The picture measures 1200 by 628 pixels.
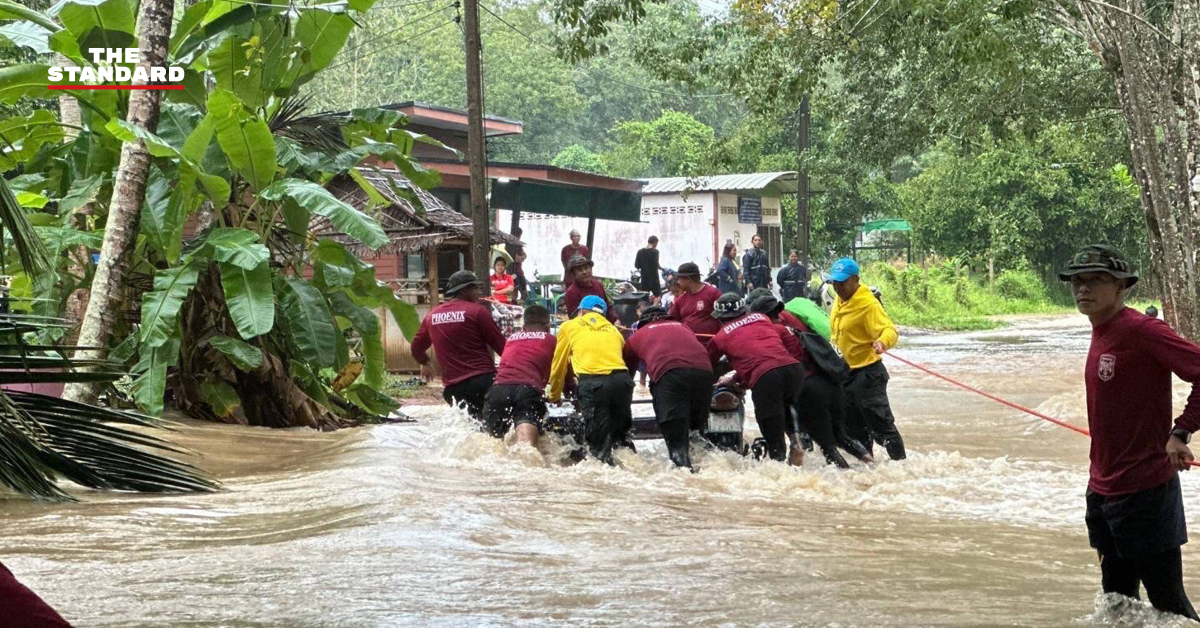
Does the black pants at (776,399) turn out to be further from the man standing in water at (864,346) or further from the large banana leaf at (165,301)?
the large banana leaf at (165,301)

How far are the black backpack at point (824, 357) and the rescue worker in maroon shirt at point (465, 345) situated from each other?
266cm

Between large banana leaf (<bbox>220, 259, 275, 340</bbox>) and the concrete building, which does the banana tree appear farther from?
the concrete building

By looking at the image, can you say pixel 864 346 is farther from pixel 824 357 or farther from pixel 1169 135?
pixel 1169 135

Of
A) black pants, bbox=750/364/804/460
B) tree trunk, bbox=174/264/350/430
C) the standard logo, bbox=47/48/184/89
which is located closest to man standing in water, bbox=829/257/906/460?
black pants, bbox=750/364/804/460

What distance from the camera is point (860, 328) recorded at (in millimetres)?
10820

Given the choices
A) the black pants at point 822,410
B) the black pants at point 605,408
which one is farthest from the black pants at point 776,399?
the black pants at point 605,408

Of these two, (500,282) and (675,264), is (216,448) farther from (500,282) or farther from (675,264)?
(675,264)

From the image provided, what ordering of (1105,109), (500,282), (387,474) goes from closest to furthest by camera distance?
(387,474) < (500,282) < (1105,109)

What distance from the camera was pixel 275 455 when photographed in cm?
1173

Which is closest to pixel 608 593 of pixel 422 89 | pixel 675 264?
pixel 675 264

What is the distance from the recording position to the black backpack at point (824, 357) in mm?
10812

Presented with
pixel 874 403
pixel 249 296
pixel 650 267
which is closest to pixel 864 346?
pixel 874 403

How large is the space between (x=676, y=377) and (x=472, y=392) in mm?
2215

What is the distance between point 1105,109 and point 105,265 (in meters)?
21.1
